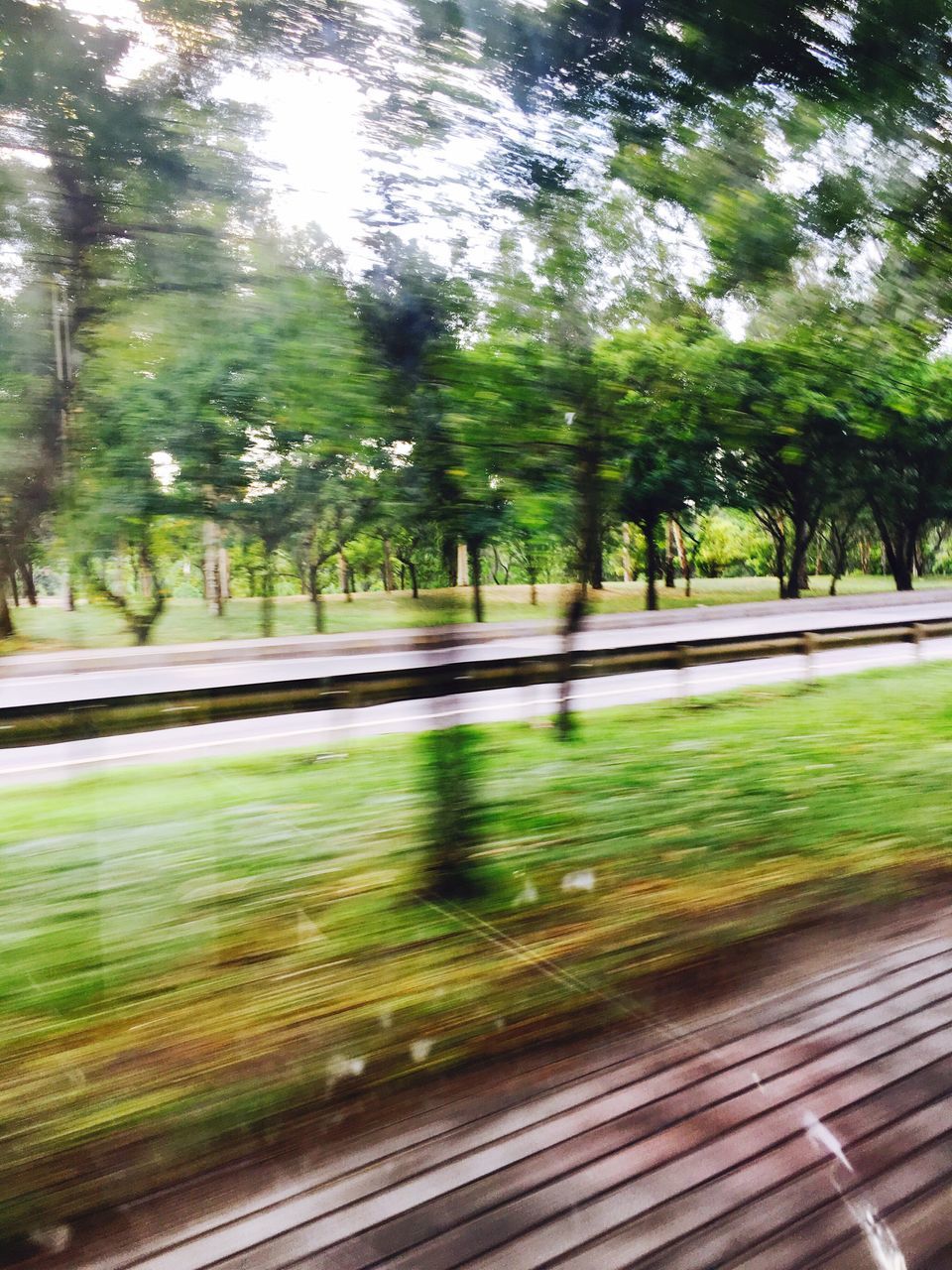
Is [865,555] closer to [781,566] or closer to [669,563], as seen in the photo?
[781,566]

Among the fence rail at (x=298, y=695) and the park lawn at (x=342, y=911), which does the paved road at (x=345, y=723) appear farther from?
the park lawn at (x=342, y=911)

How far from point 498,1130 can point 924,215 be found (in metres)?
4.67

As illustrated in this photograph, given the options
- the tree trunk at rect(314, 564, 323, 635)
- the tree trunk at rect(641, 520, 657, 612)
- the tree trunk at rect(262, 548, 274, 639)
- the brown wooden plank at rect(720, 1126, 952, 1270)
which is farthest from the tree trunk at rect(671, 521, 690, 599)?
the brown wooden plank at rect(720, 1126, 952, 1270)

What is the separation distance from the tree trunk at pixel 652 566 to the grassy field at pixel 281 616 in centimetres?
191

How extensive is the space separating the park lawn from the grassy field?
3.57ft

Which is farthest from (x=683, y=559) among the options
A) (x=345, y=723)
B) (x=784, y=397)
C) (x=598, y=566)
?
(x=784, y=397)

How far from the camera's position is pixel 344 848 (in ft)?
15.1

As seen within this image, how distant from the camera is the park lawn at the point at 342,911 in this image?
244cm

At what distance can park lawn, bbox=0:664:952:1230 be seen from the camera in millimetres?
2439

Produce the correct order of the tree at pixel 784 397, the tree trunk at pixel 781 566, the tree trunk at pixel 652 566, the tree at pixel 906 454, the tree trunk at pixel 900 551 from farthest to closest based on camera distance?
1. the tree trunk at pixel 900 551
2. the tree trunk at pixel 781 566
3. the tree trunk at pixel 652 566
4. the tree at pixel 906 454
5. the tree at pixel 784 397

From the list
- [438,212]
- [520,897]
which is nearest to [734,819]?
[520,897]

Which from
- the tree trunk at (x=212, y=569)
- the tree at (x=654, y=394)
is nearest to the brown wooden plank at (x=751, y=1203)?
the tree trunk at (x=212, y=569)

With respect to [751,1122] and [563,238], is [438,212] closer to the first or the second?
[563,238]

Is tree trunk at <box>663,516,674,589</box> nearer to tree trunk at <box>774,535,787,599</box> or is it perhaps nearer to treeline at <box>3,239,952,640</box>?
treeline at <box>3,239,952,640</box>
